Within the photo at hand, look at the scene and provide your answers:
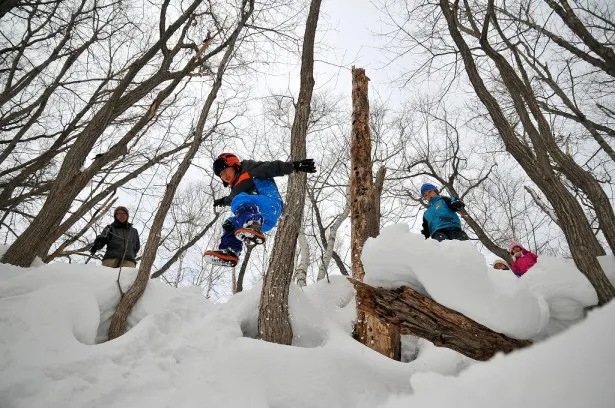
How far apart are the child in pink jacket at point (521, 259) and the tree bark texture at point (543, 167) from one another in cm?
358

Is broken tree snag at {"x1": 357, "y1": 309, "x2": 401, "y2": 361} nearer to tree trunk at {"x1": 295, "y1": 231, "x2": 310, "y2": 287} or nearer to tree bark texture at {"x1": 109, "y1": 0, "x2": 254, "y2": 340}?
tree bark texture at {"x1": 109, "y1": 0, "x2": 254, "y2": 340}

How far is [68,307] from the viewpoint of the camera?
2.79 metres

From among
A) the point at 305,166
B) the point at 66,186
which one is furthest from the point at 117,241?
the point at 305,166

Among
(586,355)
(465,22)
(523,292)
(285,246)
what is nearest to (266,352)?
(285,246)

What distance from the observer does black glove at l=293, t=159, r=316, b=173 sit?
10.5ft

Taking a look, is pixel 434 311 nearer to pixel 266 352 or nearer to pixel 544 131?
pixel 266 352

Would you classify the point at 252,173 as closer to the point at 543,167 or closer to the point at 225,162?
the point at 225,162

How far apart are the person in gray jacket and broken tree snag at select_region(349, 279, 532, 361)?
4.76 meters

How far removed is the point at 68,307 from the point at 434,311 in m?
3.21

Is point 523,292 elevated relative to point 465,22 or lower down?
lower down

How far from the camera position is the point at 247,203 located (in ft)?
12.2

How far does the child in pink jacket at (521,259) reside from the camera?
229 inches

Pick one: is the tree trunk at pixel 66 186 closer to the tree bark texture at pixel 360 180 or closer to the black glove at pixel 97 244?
the black glove at pixel 97 244

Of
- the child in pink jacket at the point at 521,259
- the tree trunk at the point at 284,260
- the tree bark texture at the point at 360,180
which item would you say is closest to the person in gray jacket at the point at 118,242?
the tree trunk at the point at 284,260
